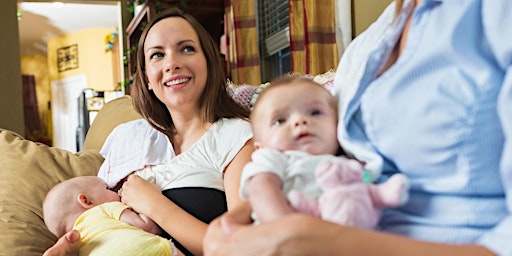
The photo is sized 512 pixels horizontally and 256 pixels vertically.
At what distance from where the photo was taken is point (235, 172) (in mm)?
1499

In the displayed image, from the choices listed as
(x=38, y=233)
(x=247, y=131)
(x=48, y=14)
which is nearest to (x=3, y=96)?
(x=48, y=14)

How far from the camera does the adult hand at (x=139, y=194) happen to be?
4.88 ft

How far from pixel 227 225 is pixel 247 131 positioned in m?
0.68

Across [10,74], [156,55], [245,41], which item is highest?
[245,41]

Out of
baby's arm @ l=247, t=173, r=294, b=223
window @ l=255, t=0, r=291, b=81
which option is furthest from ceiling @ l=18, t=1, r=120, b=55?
baby's arm @ l=247, t=173, r=294, b=223

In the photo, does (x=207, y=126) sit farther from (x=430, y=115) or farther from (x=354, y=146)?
(x=430, y=115)

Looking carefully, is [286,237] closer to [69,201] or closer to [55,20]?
[69,201]

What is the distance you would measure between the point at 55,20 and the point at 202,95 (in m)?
7.84

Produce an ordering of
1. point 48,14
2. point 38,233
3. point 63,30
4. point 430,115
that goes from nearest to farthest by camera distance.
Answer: point 430,115
point 38,233
point 48,14
point 63,30

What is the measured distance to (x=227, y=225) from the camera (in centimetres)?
89

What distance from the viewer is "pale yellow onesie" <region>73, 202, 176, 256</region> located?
4.44 ft

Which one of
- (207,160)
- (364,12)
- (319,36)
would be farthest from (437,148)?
(319,36)

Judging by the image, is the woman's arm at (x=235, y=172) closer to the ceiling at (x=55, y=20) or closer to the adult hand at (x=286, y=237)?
the adult hand at (x=286, y=237)

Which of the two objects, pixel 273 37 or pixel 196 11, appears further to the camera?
pixel 196 11
